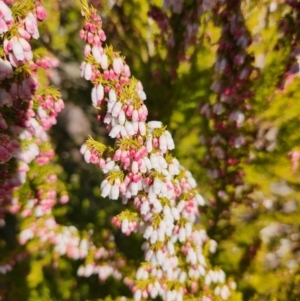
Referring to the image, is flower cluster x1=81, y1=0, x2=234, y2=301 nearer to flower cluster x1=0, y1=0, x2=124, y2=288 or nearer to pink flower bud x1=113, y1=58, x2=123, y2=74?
pink flower bud x1=113, y1=58, x2=123, y2=74

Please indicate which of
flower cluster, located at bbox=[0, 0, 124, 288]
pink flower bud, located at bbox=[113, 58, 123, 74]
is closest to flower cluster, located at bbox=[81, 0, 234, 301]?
pink flower bud, located at bbox=[113, 58, 123, 74]

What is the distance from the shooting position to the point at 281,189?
509 centimetres

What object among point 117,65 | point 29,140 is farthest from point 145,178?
point 29,140

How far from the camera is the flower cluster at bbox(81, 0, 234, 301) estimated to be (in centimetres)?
216

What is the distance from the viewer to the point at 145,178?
249 centimetres

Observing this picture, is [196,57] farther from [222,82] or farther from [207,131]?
[222,82]

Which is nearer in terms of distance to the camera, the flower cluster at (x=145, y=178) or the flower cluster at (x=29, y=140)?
the flower cluster at (x=29, y=140)

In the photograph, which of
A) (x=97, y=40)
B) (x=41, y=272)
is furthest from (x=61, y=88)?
(x=97, y=40)

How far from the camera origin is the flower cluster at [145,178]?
2160 millimetres

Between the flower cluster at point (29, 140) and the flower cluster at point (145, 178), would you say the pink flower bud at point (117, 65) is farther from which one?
the flower cluster at point (29, 140)

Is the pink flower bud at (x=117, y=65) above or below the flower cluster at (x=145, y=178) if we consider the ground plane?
above

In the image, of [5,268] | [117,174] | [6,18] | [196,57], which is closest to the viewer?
[6,18]

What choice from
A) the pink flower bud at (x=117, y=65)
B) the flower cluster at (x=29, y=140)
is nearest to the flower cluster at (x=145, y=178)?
the pink flower bud at (x=117, y=65)

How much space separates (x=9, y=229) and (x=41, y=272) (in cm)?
87
